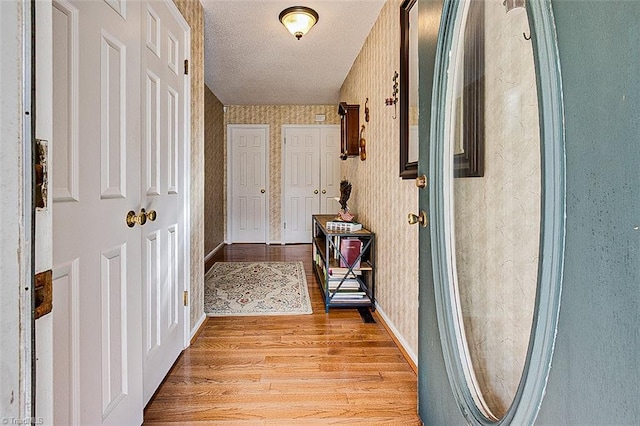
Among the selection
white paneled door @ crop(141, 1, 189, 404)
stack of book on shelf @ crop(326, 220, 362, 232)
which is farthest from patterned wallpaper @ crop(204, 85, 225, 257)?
white paneled door @ crop(141, 1, 189, 404)

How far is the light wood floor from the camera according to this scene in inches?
62.6

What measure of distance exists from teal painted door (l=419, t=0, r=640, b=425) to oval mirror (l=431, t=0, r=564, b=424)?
35 mm

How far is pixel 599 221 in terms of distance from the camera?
626 mm

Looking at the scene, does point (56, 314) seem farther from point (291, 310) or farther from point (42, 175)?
point (291, 310)

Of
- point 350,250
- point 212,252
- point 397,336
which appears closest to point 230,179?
point 212,252

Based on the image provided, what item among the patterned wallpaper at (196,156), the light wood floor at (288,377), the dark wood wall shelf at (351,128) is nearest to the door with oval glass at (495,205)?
the light wood floor at (288,377)

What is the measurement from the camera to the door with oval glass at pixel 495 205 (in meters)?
0.77

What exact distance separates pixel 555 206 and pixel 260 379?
166 centimetres

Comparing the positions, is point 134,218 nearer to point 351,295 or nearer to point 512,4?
point 512,4

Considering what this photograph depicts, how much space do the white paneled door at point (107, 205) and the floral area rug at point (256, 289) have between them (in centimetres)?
119

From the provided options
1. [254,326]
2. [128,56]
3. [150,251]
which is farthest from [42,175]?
[254,326]

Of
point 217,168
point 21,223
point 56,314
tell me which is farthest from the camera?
point 217,168

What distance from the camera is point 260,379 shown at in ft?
6.17
